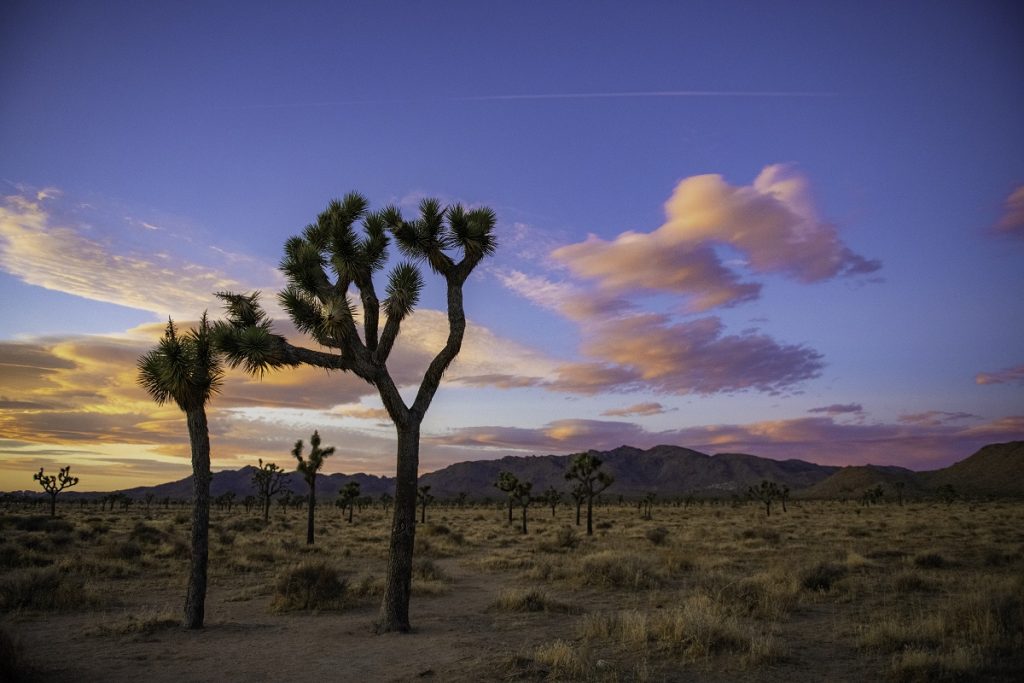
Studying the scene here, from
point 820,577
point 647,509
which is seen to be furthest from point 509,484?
point 820,577

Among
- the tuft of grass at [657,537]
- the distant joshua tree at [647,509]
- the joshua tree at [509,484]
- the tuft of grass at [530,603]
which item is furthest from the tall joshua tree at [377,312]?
the distant joshua tree at [647,509]

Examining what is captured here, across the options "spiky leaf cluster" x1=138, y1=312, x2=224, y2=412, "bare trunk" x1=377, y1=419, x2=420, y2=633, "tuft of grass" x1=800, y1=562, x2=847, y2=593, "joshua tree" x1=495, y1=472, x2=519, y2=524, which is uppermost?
"spiky leaf cluster" x1=138, y1=312, x2=224, y2=412

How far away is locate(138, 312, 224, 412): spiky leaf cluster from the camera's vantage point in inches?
485

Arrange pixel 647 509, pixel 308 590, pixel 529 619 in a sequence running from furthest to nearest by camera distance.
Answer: pixel 647 509, pixel 308 590, pixel 529 619

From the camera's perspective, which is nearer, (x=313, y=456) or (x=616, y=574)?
(x=616, y=574)

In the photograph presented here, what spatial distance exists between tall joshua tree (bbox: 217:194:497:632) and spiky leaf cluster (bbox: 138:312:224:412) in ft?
2.75

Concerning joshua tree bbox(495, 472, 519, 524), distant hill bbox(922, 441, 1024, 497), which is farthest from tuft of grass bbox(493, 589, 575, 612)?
distant hill bbox(922, 441, 1024, 497)

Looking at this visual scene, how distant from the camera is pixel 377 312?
12570mm

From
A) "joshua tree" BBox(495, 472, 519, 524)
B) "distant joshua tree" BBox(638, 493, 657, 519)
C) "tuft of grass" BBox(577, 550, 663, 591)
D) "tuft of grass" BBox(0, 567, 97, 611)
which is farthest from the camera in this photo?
"distant joshua tree" BBox(638, 493, 657, 519)

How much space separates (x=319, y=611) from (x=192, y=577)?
11.0ft

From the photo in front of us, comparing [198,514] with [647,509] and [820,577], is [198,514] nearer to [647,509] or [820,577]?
[820,577]

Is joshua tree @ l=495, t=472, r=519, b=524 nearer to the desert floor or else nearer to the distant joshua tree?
the distant joshua tree

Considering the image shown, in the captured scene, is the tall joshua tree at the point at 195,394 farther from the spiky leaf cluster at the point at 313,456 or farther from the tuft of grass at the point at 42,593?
the spiky leaf cluster at the point at 313,456

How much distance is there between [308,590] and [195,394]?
6.22 m
